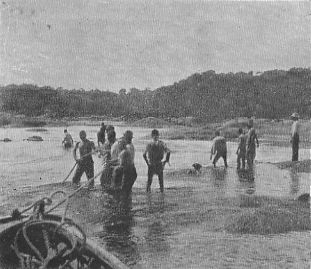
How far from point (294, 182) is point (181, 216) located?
14.2 ft

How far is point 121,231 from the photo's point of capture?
654 cm

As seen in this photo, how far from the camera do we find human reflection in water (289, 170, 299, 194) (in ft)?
31.7

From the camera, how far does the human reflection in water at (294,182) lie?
9.67 metres

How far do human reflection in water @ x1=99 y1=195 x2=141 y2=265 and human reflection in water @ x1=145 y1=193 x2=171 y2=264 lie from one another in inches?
8.4

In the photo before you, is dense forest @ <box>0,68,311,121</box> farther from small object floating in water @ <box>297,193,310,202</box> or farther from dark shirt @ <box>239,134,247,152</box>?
small object floating in water @ <box>297,193,310,202</box>

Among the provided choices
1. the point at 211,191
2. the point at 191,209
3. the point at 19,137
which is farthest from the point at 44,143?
the point at 191,209

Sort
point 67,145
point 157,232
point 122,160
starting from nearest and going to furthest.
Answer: point 157,232, point 122,160, point 67,145

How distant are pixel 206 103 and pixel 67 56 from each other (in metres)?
16.0

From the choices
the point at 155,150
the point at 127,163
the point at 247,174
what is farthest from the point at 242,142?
the point at 127,163

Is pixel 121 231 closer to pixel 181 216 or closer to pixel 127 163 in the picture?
pixel 181 216

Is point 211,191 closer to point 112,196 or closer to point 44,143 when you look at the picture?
point 112,196

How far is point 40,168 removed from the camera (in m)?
13.8

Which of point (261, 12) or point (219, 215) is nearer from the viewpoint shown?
point (219, 215)

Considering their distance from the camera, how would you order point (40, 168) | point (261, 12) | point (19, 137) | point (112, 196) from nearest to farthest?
point (261, 12), point (112, 196), point (40, 168), point (19, 137)
